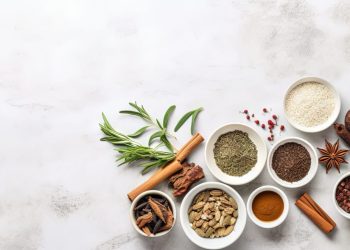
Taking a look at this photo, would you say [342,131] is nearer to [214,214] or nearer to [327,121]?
[327,121]

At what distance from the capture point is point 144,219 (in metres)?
2.77

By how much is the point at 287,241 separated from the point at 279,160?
0.47 meters

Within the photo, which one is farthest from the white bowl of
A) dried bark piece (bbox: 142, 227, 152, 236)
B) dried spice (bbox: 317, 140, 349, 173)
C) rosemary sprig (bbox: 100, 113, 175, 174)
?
dried bark piece (bbox: 142, 227, 152, 236)

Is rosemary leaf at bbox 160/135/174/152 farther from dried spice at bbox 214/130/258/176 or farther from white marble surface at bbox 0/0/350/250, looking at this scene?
dried spice at bbox 214/130/258/176

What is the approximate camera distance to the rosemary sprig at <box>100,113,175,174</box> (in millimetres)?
2875

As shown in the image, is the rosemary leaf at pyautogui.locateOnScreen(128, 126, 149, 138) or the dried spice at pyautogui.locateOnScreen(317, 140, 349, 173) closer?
the dried spice at pyautogui.locateOnScreen(317, 140, 349, 173)

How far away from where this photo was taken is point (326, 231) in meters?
2.81

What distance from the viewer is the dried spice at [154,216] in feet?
9.07

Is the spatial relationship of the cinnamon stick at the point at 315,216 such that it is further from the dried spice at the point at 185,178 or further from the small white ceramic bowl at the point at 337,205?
the dried spice at the point at 185,178

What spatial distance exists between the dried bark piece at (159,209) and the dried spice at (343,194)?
0.96 metres

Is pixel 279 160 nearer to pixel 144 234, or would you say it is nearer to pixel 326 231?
pixel 326 231

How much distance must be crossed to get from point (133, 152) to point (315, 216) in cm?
109

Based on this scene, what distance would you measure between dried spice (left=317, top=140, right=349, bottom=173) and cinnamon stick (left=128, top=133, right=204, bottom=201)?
0.70 meters

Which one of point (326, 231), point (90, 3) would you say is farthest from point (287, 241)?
point (90, 3)
